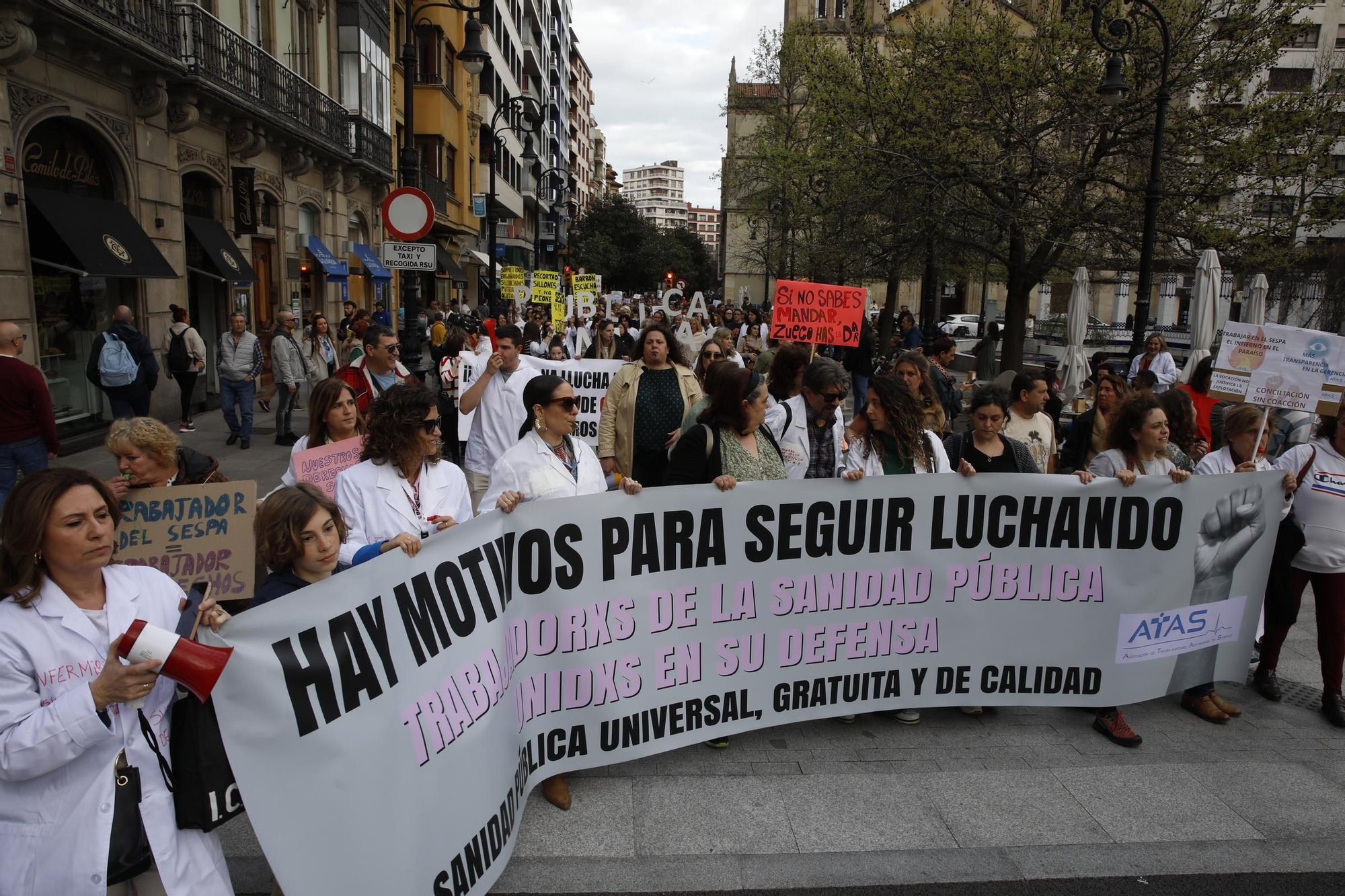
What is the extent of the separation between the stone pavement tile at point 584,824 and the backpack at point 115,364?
911 cm

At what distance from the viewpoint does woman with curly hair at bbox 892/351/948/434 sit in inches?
246

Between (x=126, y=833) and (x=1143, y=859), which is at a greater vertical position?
(x=126, y=833)

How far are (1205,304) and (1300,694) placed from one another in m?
8.69

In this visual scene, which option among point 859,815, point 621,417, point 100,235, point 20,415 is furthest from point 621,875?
point 100,235

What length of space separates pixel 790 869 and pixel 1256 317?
14896mm

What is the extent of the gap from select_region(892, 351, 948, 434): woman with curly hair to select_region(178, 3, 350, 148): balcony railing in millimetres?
13714

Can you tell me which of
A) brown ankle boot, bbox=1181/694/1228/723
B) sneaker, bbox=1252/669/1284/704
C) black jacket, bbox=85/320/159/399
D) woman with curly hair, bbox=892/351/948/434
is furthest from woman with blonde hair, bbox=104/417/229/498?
black jacket, bbox=85/320/159/399

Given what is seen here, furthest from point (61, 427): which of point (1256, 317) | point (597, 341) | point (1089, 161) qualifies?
point (1256, 317)

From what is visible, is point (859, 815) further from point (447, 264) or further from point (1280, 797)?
point (447, 264)

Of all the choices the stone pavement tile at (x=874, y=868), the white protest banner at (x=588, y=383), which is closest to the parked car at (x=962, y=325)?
the white protest banner at (x=588, y=383)

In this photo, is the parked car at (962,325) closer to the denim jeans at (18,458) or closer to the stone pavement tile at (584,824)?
the denim jeans at (18,458)

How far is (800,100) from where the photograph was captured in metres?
39.6

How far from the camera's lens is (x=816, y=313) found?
10.4m

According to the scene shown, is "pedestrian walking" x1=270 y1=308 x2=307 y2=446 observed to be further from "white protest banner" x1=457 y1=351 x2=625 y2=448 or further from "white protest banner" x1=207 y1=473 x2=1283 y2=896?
"white protest banner" x1=207 y1=473 x2=1283 y2=896
